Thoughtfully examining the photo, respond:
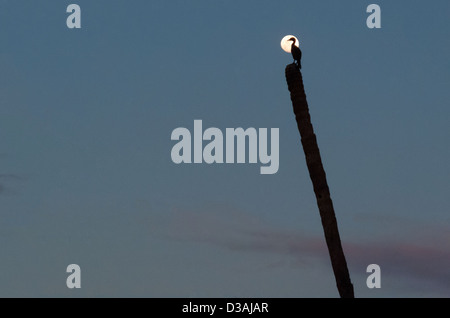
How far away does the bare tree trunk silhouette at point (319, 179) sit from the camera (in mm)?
24469

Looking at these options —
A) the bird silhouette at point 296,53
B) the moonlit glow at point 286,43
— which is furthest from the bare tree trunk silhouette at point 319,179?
the moonlit glow at point 286,43

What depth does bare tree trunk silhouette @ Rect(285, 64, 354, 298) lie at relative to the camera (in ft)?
→ 80.3

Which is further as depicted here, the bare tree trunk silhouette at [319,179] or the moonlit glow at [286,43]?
the bare tree trunk silhouette at [319,179]

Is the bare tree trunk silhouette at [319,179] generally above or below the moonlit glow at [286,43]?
below

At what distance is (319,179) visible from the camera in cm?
2534

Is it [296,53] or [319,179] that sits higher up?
[296,53]

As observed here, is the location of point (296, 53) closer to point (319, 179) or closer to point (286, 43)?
point (286, 43)

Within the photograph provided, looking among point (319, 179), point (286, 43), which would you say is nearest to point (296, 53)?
point (286, 43)

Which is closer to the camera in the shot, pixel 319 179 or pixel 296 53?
pixel 296 53

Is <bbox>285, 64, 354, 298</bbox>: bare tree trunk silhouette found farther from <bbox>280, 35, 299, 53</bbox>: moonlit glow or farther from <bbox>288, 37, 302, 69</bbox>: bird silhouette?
<bbox>280, 35, 299, 53</bbox>: moonlit glow

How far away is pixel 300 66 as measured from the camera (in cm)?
2531

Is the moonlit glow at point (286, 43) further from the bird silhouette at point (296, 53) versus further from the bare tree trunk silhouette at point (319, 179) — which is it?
the bare tree trunk silhouette at point (319, 179)
